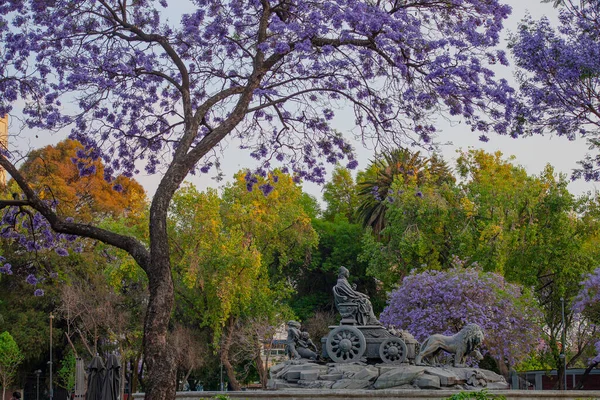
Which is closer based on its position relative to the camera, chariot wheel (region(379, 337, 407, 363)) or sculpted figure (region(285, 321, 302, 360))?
chariot wheel (region(379, 337, 407, 363))

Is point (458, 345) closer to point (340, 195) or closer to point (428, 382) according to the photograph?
point (428, 382)

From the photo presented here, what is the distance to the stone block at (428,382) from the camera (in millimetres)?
17391

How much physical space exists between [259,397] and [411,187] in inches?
864

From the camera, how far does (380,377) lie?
17906mm

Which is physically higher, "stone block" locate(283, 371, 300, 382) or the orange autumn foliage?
the orange autumn foliage

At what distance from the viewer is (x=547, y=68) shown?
1466 centimetres

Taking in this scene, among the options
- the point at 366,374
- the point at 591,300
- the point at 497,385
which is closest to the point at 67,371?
the point at 591,300

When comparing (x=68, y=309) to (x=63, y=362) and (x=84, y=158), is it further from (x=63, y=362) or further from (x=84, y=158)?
(x=84, y=158)

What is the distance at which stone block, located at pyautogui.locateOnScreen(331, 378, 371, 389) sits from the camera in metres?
17.8

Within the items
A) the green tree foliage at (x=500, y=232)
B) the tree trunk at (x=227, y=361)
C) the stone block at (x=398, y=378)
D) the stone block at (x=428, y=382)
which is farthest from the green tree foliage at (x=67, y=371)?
the stone block at (x=428, y=382)

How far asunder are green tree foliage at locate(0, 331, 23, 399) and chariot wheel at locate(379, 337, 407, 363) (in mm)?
21919


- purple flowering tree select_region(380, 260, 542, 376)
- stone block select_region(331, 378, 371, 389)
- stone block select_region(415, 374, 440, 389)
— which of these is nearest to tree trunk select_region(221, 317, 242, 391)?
purple flowering tree select_region(380, 260, 542, 376)

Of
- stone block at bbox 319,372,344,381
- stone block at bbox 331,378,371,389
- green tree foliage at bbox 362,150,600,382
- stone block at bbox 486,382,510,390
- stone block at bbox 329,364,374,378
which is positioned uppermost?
green tree foliage at bbox 362,150,600,382

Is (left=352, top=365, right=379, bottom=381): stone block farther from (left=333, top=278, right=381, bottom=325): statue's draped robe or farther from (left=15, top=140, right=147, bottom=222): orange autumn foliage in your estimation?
(left=15, top=140, right=147, bottom=222): orange autumn foliage
